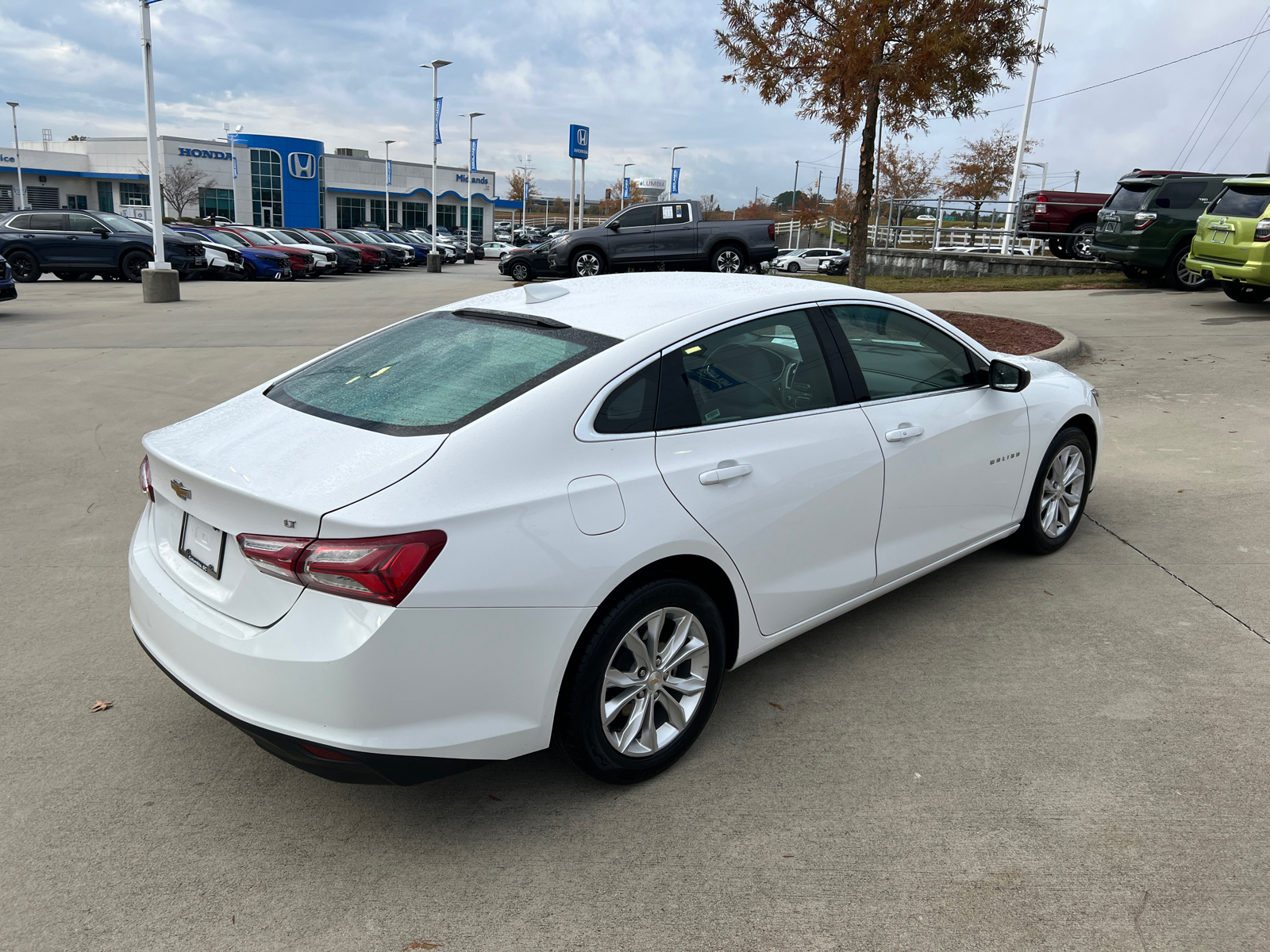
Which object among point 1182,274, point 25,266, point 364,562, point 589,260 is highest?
point 1182,274

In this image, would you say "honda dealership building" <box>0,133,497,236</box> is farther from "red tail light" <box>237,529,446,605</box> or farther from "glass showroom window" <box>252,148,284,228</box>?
"red tail light" <box>237,529,446,605</box>

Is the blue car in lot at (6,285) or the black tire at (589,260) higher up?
the black tire at (589,260)

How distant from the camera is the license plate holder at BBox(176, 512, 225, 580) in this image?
2.75 metres

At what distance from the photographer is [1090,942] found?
95.8 inches

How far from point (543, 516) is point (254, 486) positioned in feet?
2.65

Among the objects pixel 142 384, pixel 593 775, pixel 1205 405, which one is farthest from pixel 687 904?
pixel 142 384

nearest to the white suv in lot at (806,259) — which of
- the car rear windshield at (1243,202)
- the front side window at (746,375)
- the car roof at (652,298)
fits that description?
the car rear windshield at (1243,202)

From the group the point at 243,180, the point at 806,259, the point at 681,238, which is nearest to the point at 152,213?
the point at 681,238

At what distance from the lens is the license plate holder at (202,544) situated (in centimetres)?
275

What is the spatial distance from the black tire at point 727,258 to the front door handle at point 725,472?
1964 cm

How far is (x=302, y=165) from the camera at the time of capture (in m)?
73.0

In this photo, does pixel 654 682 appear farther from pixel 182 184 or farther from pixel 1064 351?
pixel 182 184

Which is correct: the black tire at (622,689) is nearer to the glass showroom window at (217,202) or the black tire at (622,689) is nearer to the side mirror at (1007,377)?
the side mirror at (1007,377)

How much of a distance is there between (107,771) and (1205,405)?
9088 mm
